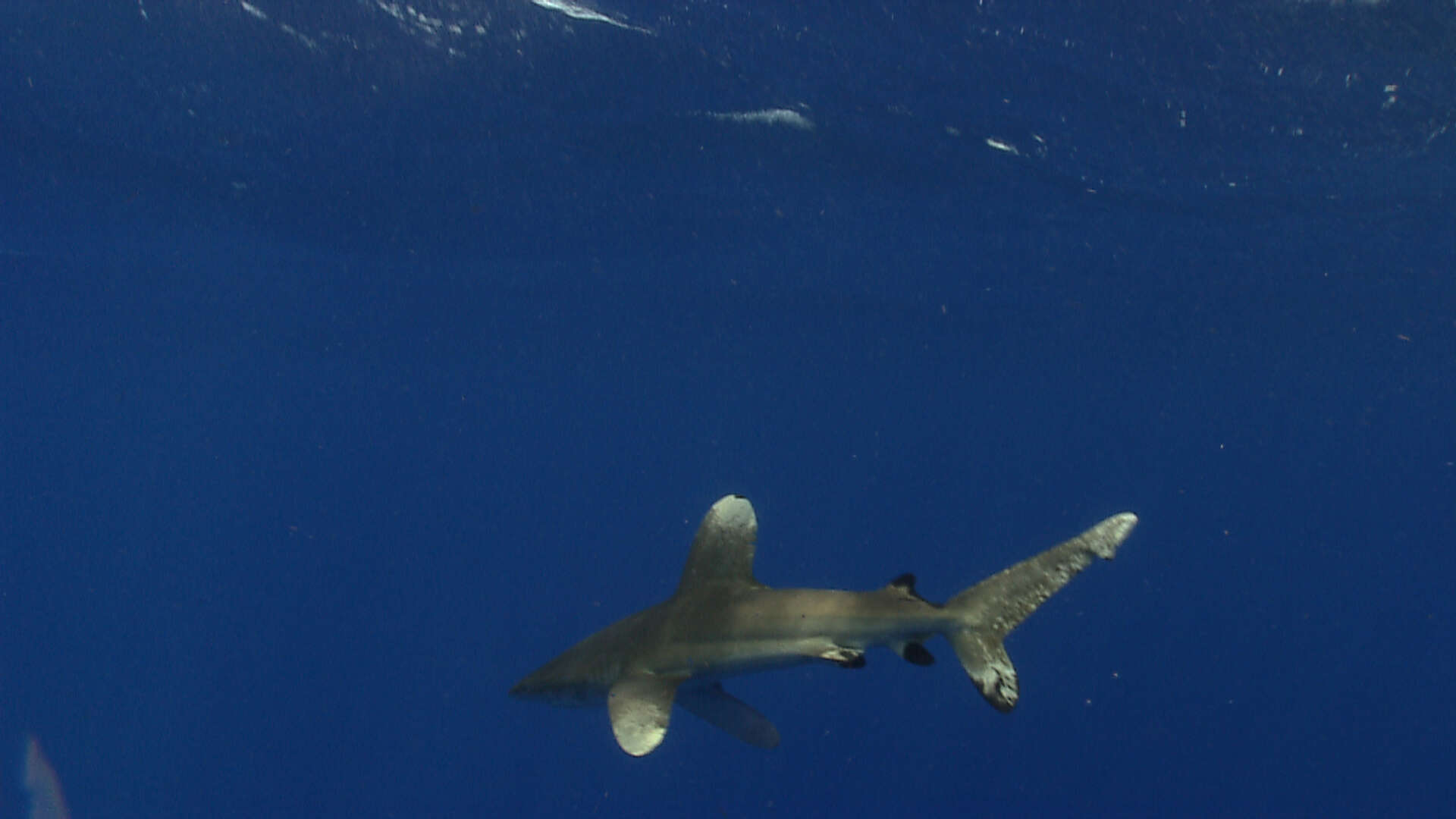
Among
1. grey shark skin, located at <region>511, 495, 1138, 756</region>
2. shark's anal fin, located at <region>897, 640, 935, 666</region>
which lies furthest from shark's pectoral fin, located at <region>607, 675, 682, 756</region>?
shark's anal fin, located at <region>897, 640, 935, 666</region>

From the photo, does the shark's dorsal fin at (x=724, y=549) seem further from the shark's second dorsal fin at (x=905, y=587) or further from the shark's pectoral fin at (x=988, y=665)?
the shark's pectoral fin at (x=988, y=665)

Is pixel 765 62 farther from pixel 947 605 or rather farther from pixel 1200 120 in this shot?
pixel 947 605

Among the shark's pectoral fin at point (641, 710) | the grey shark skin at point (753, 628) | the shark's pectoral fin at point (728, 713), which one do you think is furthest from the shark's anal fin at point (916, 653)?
the shark's pectoral fin at point (641, 710)

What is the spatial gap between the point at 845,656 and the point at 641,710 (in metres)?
1.12

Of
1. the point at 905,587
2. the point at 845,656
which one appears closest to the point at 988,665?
the point at 905,587

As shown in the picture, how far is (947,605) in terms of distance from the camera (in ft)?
16.5

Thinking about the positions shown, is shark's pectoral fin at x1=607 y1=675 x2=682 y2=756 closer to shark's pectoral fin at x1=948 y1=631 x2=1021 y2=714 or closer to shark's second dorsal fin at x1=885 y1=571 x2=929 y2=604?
shark's second dorsal fin at x1=885 y1=571 x2=929 y2=604

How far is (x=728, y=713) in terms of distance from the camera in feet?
18.7

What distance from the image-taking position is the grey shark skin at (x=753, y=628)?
495 cm

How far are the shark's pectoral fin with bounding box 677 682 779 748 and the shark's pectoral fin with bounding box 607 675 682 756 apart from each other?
1.47 ft

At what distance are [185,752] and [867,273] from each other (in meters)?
23.8

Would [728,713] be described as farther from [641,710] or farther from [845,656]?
[845,656]

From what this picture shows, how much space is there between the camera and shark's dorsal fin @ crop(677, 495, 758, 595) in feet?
17.5

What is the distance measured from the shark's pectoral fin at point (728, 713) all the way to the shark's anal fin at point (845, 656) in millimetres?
881
